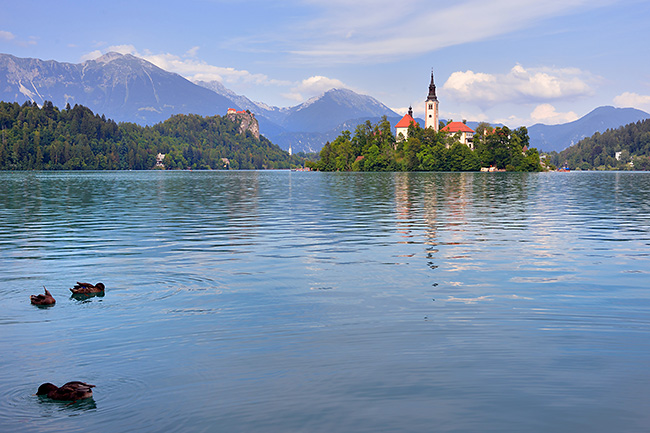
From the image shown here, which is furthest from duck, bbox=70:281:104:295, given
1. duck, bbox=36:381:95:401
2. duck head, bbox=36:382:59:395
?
duck, bbox=36:381:95:401

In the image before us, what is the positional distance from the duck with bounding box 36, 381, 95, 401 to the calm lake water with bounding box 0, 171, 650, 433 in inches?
5.6

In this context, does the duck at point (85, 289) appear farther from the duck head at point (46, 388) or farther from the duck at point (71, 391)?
the duck at point (71, 391)

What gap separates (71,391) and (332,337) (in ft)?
17.4

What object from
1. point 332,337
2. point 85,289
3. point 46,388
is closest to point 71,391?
point 46,388

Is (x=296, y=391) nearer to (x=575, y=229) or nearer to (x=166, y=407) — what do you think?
(x=166, y=407)

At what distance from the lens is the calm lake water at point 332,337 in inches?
338

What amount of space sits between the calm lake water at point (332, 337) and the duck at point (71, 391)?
143mm

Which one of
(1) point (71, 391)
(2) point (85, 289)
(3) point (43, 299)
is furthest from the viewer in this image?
(2) point (85, 289)

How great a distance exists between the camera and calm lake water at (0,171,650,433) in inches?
338

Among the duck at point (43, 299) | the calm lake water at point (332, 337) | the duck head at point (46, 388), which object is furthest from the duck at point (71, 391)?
the duck at point (43, 299)

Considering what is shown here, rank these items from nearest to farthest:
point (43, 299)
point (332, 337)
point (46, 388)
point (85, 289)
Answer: point (46, 388) → point (332, 337) → point (43, 299) → point (85, 289)

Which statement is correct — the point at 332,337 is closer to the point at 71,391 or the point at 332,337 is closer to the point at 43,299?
the point at 71,391

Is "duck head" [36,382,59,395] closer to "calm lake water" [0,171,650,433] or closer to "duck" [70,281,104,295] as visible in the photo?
"calm lake water" [0,171,650,433]

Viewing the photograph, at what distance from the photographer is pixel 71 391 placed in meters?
9.05
